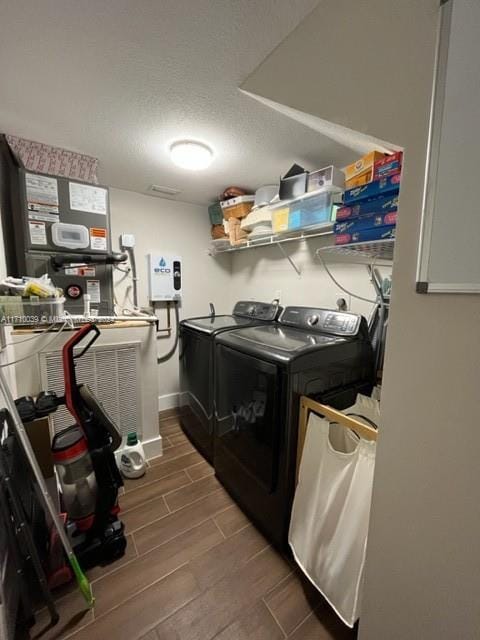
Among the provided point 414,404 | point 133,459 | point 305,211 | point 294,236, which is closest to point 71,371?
point 133,459

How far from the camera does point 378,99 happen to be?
2.52 feet

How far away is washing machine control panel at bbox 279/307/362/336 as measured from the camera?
154 centimetres

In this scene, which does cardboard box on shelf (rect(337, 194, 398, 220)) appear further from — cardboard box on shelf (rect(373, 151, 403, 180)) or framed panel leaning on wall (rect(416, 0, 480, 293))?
framed panel leaning on wall (rect(416, 0, 480, 293))

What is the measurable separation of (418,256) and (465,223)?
11cm

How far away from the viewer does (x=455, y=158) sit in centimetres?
57

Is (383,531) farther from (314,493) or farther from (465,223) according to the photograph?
(465,223)

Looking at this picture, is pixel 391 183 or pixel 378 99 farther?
pixel 391 183

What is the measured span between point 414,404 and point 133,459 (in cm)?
190

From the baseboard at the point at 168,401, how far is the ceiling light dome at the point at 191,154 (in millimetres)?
2293

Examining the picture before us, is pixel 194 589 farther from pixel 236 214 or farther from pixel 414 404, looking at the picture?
pixel 236 214

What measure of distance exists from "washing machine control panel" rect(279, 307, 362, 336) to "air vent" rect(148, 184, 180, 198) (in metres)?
1.62

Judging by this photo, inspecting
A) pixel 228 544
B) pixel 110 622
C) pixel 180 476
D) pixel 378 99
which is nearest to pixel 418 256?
pixel 378 99

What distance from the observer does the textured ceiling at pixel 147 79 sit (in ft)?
2.87

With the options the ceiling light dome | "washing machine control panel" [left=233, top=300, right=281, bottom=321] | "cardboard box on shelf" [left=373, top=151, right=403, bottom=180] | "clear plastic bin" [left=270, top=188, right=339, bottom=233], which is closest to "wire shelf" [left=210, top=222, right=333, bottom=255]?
"clear plastic bin" [left=270, top=188, right=339, bottom=233]
